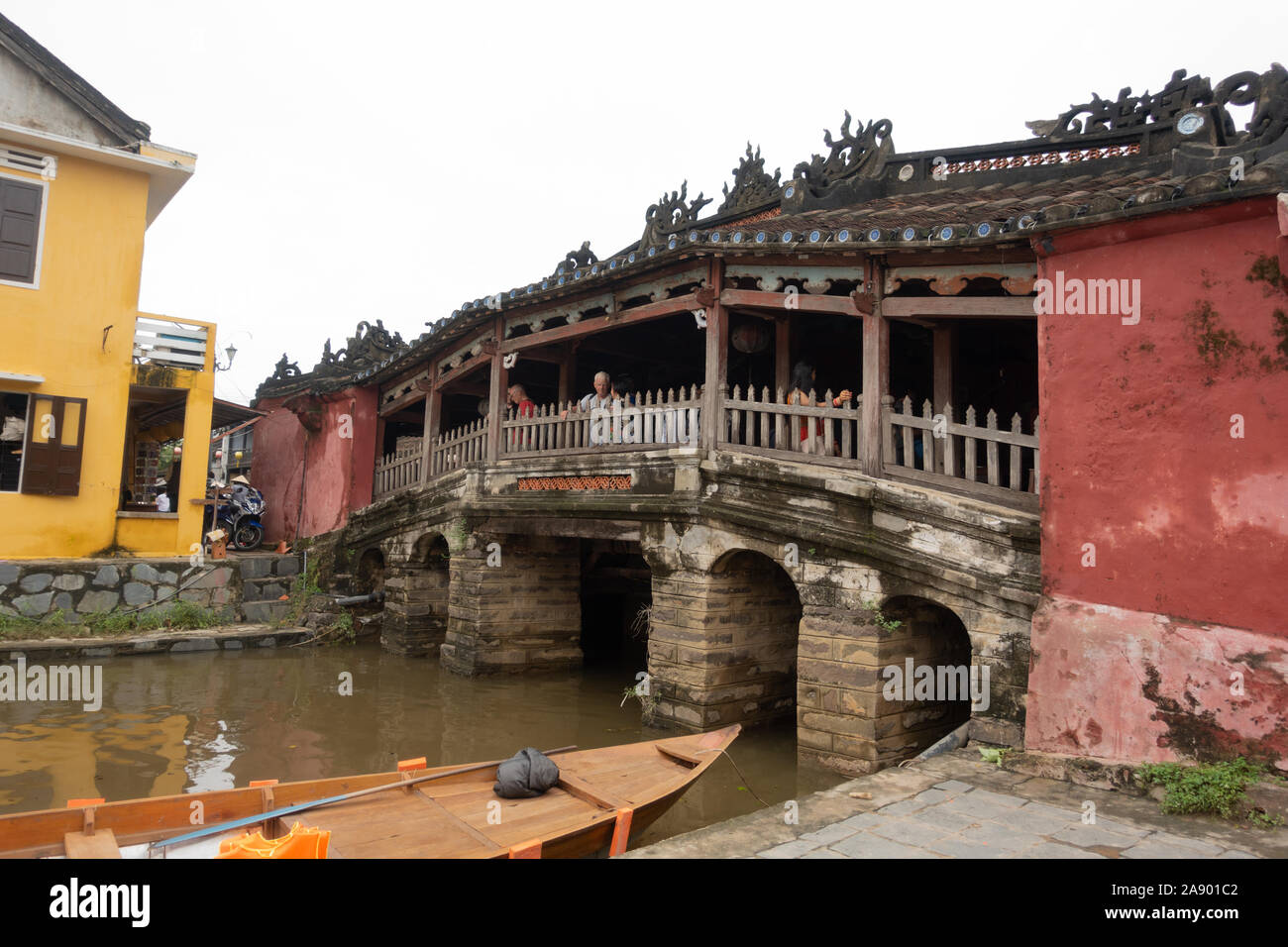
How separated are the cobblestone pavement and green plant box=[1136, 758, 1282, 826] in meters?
0.08

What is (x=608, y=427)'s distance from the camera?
1034cm

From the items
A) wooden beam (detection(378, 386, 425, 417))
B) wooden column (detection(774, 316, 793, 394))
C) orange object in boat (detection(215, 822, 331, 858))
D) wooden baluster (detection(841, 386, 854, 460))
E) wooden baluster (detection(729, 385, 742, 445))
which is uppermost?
wooden beam (detection(378, 386, 425, 417))

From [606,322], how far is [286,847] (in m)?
7.60

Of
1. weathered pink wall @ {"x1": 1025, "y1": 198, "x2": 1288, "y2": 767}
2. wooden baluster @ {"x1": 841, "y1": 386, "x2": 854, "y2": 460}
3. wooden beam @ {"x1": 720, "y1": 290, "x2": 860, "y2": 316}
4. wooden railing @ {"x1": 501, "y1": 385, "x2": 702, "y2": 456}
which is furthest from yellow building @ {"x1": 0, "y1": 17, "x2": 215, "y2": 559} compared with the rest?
weathered pink wall @ {"x1": 1025, "y1": 198, "x2": 1288, "y2": 767}

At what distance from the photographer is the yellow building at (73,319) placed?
41.5 feet

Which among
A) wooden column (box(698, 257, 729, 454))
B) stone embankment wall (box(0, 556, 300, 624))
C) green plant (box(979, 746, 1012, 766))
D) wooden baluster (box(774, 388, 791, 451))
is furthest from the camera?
→ stone embankment wall (box(0, 556, 300, 624))

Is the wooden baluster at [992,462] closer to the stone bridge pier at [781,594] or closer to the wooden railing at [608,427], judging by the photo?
the stone bridge pier at [781,594]

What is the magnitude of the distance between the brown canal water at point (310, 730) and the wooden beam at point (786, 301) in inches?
174

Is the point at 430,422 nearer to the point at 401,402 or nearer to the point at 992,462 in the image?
the point at 401,402

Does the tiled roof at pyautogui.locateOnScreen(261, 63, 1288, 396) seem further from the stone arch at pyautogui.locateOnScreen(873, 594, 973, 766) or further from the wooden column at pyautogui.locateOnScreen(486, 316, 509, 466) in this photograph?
the stone arch at pyautogui.locateOnScreen(873, 594, 973, 766)

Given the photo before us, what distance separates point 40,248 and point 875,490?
13.4 metres

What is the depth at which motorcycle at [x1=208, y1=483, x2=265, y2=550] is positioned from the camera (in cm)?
1862

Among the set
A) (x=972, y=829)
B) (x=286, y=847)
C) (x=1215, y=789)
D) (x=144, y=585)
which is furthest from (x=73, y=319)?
(x=1215, y=789)
